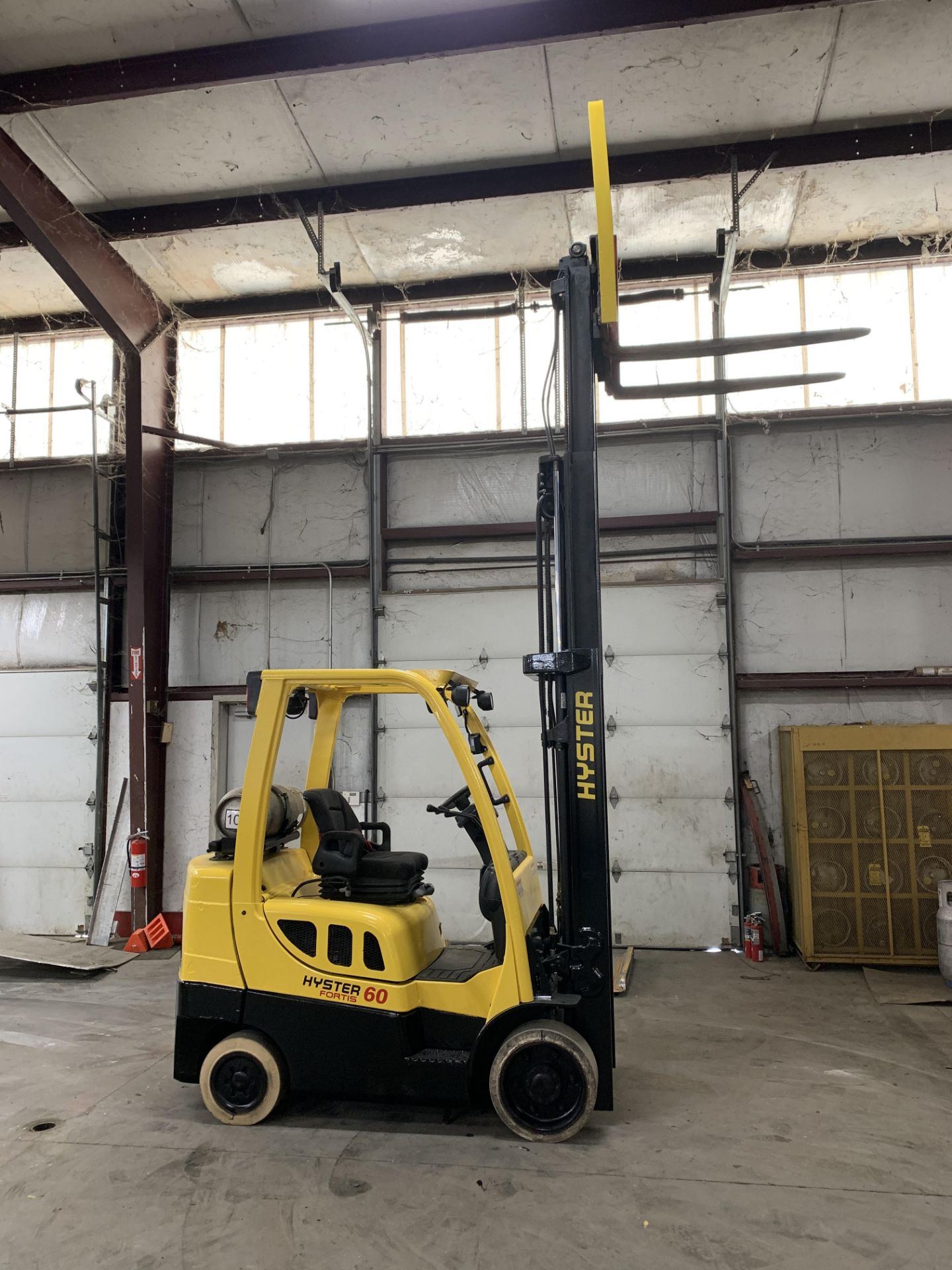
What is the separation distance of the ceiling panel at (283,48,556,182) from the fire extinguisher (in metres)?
6.10

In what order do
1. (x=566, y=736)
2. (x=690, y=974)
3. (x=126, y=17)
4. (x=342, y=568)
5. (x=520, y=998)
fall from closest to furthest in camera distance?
(x=520, y=998) < (x=566, y=736) < (x=126, y=17) < (x=690, y=974) < (x=342, y=568)

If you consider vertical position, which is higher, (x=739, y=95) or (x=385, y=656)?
(x=739, y=95)

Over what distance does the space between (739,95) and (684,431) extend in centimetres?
275

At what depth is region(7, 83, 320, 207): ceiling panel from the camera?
21.2ft

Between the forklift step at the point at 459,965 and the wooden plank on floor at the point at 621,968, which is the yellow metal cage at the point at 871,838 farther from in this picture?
the forklift step at the point at 459,965

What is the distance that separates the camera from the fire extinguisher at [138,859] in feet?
25.9

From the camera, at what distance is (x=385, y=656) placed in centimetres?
837

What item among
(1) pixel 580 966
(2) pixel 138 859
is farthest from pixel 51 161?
(1) pixel 580 966

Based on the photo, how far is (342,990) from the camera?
4141 millimetres

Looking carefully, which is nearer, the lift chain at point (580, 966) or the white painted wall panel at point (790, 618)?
the lift chain at point (580, 966)

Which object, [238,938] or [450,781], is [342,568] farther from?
[238,938]

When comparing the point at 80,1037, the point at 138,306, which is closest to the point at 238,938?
the point at 80,1037

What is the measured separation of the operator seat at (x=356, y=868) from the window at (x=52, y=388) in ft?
21.0

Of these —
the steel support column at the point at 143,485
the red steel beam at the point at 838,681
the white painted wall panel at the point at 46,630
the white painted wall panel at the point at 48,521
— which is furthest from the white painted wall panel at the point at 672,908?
the white painted wall panel at the point at 48,521
